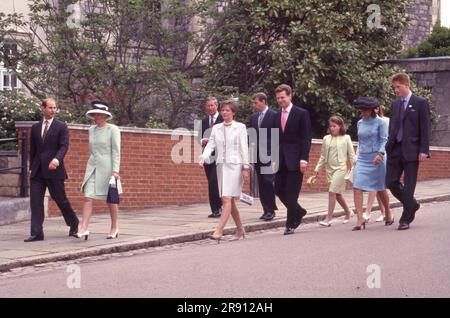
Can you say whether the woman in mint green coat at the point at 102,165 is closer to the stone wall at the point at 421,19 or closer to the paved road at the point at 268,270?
the paved road at the point at 268,270

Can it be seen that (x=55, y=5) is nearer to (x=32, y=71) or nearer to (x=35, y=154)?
(x=32, y=71)

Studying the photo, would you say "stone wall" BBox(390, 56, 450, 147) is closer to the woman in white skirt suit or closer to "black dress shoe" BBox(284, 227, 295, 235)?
"black dress shoe" BBox(284, 227, 295, 235)

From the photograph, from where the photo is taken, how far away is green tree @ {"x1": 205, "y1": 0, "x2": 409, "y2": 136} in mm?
19938

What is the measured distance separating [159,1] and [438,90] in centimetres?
1012

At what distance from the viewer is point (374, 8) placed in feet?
72.1

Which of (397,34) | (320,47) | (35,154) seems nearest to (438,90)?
(397,34)

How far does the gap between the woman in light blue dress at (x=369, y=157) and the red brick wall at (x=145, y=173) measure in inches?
180

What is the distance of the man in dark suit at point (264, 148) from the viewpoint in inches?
481

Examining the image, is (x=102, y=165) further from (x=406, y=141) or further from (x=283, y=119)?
(x=406, y=141)

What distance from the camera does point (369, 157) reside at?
1156 centimetres

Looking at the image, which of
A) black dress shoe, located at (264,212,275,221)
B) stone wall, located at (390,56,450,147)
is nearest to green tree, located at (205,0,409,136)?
stone wall, located at (390,56,450,147)

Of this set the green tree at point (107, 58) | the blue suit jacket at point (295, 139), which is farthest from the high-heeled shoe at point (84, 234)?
the green tree at point (107, 58)

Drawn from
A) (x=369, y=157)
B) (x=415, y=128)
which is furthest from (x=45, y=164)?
(x=415, y=128)
